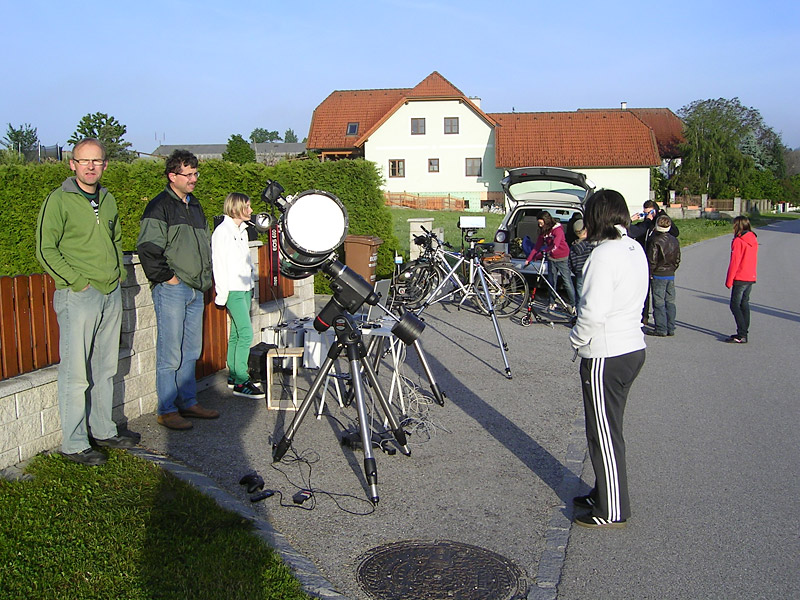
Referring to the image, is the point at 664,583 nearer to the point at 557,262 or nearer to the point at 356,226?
the point at 557,262

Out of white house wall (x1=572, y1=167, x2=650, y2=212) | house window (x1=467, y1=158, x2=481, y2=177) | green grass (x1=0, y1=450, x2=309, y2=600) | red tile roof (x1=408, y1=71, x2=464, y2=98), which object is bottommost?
green grass (x1=0, y1=450, x2=309, y2=600)

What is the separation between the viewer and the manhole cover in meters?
4.00

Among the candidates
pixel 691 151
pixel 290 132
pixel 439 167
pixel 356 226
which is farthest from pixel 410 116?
pixel 290 132

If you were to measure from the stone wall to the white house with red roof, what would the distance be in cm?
4847

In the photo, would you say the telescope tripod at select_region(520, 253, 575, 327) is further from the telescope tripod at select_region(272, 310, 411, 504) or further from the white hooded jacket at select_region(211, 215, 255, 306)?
the telescope tripod at select_region(272, 310, 411, 504)

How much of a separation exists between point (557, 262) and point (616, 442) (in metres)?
8.78

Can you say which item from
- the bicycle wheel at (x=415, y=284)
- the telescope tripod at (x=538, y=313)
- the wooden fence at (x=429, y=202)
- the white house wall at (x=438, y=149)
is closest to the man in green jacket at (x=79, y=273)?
the bicycle wheel at (x=415, y=284)

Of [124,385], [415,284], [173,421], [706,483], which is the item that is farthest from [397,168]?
[706,483]

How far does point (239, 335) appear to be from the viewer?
24.8 ft

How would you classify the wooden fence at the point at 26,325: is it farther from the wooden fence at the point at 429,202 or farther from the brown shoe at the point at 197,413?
the wooden fence at the point at 429,202

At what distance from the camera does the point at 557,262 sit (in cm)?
1330

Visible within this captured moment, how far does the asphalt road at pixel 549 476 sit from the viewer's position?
432 cm

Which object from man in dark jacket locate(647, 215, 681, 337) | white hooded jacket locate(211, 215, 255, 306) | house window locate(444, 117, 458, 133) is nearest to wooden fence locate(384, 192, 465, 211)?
house window locate(444, 117, 458, 133)

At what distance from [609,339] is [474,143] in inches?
2139
